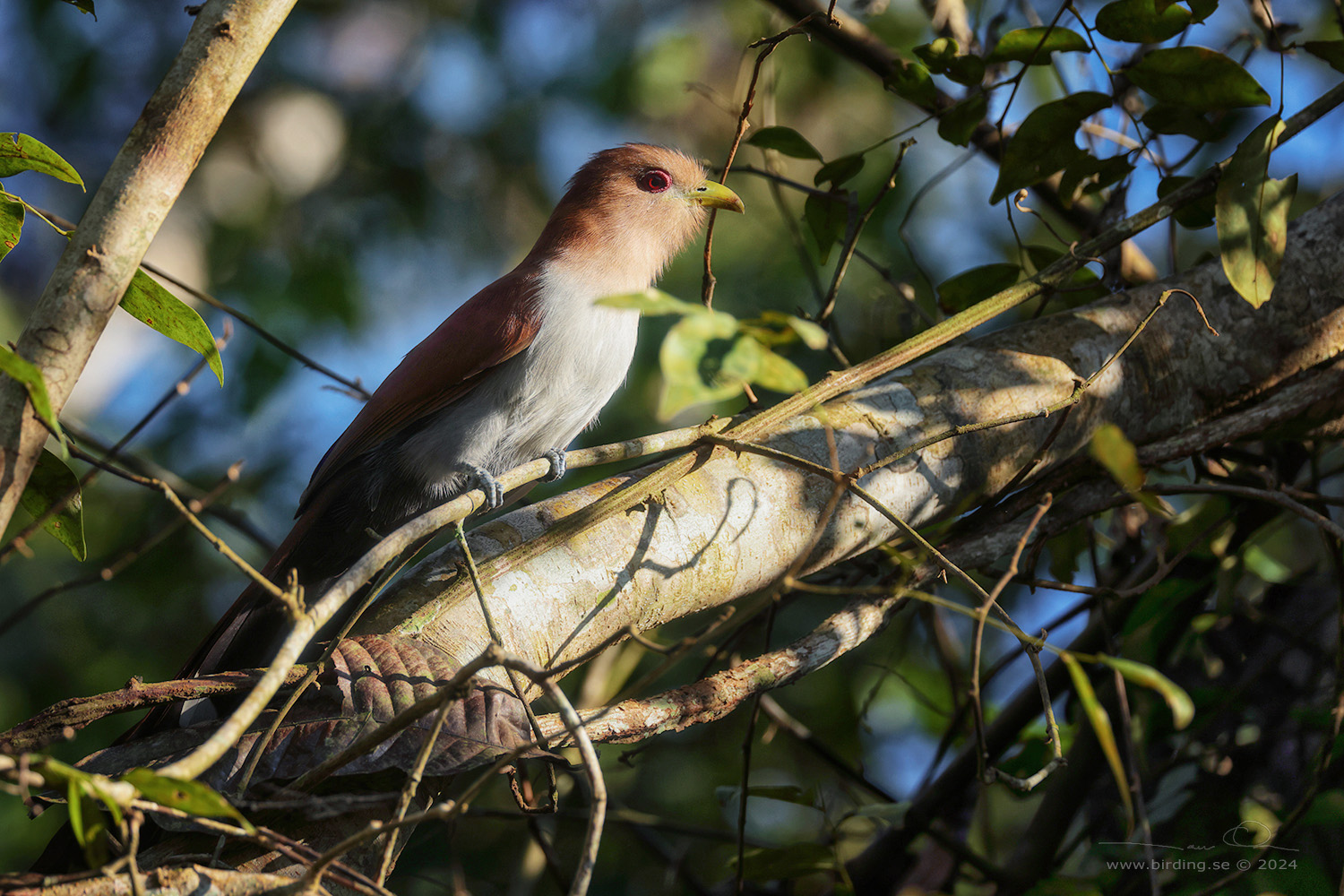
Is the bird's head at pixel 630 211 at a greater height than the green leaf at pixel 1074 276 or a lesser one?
greater

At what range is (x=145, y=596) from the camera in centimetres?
429

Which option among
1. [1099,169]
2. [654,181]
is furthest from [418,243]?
[1099,169]

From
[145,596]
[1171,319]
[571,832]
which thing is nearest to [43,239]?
[145,596]

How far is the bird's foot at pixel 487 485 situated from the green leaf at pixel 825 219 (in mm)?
1146

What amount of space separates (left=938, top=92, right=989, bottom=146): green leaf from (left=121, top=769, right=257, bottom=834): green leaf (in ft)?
7.53

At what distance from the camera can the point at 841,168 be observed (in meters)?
2.55

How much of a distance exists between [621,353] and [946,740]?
4.83 feet

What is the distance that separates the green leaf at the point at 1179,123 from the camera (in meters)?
2.37

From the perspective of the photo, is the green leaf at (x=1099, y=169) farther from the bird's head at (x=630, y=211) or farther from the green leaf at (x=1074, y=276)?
the bird's head at (x=630, y=211)

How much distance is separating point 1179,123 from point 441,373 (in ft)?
6.77

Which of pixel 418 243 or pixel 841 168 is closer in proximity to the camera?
pixel 841 168

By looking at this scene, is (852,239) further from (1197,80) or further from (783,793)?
(783,793)

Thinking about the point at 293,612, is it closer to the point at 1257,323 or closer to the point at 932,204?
the point at 1257,323

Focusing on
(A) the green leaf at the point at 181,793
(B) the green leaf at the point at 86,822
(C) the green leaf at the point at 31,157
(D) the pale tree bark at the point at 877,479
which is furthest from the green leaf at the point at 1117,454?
(C) the green leaf at the point at 31,157
